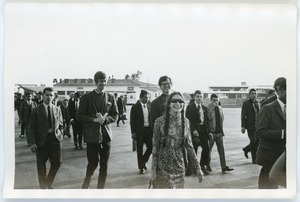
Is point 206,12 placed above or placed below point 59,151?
above

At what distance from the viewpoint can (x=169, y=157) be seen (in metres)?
2.19

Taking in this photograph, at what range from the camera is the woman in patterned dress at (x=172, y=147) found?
7.12ft

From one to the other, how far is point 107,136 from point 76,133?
0.54 ft

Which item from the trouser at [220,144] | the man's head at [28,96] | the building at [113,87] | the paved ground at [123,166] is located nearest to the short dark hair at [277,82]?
the paved ground at [123,166]

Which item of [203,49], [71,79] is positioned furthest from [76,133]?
[203,49]

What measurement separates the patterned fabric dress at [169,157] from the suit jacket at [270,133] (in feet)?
1.19

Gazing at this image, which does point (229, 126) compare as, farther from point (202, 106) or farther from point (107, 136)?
point (107, 136)

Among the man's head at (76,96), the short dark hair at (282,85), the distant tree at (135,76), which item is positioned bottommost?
the man's head at (76,96)

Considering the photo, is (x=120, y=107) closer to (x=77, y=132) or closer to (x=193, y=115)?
(x=77, y=132)

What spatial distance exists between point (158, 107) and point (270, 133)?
616mm

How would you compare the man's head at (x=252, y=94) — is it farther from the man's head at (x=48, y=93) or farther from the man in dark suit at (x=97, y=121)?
the man's head at (x=48, y=93)

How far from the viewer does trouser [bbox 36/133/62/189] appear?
2186 mm

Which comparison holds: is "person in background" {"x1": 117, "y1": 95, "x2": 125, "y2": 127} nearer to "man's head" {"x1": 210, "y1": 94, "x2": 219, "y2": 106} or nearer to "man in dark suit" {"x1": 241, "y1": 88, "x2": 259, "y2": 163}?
"man's head" {"x1": 210, "y1": 94, "x2": 219, "y2": 106}

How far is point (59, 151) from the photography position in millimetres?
2188
